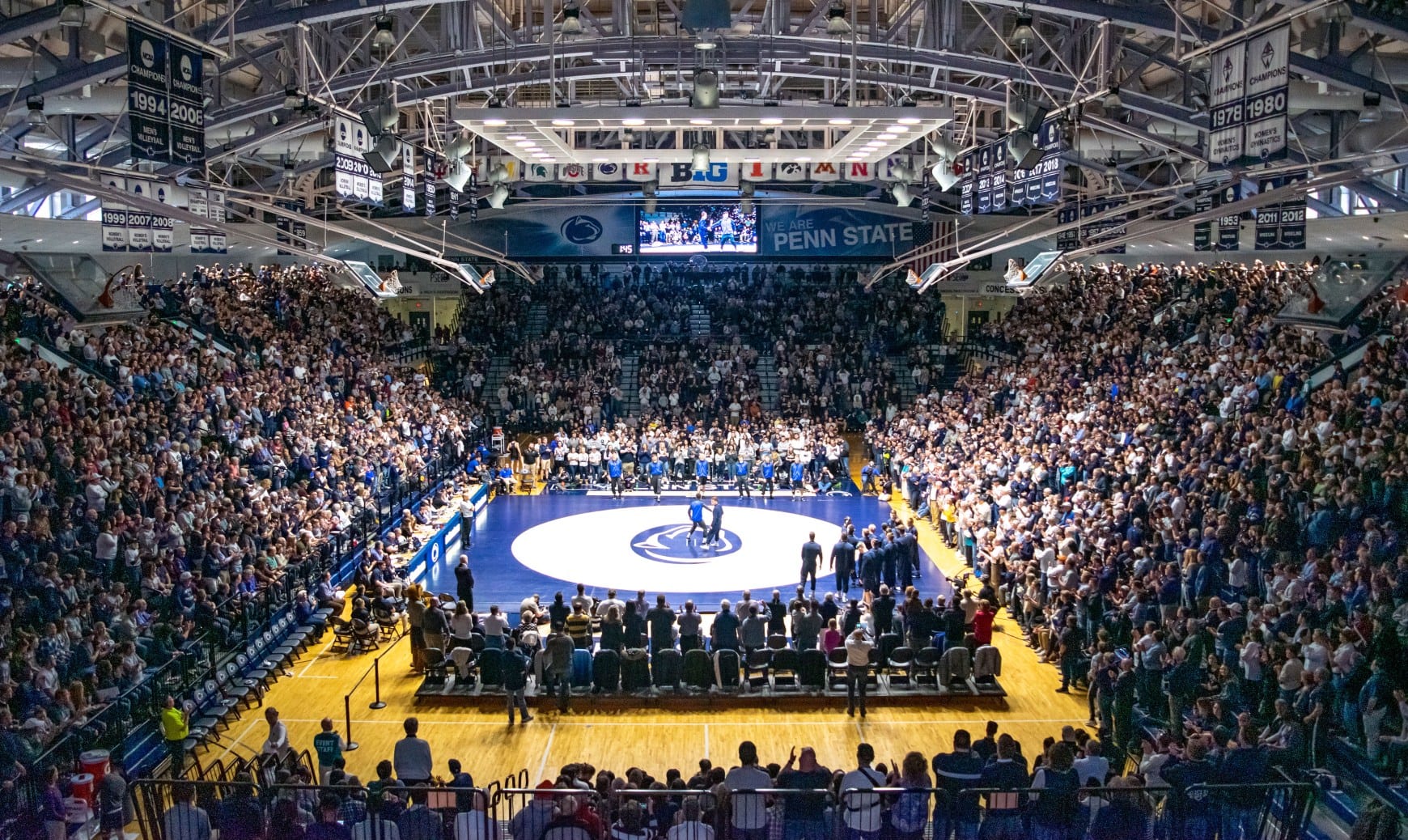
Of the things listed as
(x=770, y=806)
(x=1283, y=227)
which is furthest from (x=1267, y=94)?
(x=1283, y=227)

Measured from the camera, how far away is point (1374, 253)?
25.9 m

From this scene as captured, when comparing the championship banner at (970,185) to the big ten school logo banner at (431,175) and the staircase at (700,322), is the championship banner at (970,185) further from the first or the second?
the staircase at (700,322)

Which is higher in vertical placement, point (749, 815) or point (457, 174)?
point (457, 174)

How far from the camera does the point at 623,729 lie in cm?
1369

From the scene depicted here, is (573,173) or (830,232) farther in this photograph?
(830,232)

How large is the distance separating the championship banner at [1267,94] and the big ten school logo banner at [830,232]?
96.2ft

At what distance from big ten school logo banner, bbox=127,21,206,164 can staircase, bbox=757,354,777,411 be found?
2433cm

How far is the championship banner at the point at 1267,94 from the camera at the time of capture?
11289 mm

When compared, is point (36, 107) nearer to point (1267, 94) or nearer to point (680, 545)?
point (680, 545)

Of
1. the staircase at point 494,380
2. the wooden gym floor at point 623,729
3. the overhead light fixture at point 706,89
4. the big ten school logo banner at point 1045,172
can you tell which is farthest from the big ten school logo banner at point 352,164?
the staircase at point 494,380

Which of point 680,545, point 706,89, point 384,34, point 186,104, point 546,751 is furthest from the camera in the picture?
point 680,545

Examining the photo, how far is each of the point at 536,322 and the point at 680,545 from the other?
19478mm

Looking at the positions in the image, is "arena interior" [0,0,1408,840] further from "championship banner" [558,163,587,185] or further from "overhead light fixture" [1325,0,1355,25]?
"overhead light fixture" [1325,0,1355,25]

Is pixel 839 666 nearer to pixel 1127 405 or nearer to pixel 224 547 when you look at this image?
pixel 224 547
